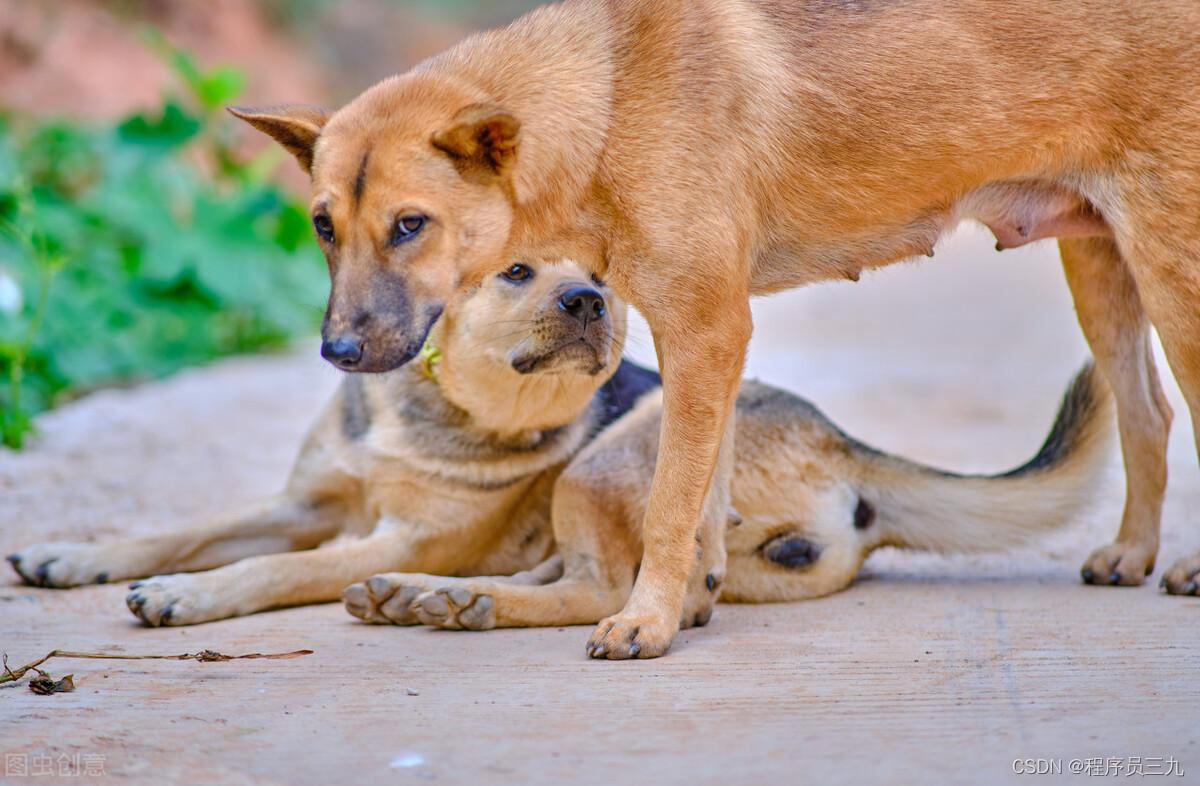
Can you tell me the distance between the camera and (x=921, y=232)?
4.17m

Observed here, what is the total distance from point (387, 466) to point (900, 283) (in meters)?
11.6

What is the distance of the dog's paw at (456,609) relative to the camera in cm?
412

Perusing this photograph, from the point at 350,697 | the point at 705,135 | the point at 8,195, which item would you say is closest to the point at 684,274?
the point at 705,135

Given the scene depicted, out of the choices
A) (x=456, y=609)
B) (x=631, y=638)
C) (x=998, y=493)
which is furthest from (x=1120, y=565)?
(x=456, y=609)

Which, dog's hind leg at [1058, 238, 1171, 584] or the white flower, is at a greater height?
the white flower

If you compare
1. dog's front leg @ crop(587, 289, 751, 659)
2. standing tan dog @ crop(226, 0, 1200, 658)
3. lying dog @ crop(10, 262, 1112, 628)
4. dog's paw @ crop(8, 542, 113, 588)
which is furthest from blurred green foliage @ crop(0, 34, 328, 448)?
dog's front leg @ crop(587, 289, 751, 659)

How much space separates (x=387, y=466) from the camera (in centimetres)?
483

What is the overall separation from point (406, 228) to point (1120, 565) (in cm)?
261

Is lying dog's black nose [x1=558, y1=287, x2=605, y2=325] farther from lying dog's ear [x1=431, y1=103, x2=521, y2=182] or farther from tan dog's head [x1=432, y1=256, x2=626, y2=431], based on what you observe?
lying dog's ear [x1=431, y1=103, x2=521, y2=182]

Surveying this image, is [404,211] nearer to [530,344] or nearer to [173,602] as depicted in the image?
[530,344]

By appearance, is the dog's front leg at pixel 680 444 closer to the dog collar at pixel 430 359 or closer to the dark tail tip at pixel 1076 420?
the dog collar at pixel 430 359

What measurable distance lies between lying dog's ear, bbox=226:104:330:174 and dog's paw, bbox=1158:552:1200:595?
2.87 metres

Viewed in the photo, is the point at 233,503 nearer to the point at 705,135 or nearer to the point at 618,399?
the point at 618,399

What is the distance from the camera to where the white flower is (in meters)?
7.15
